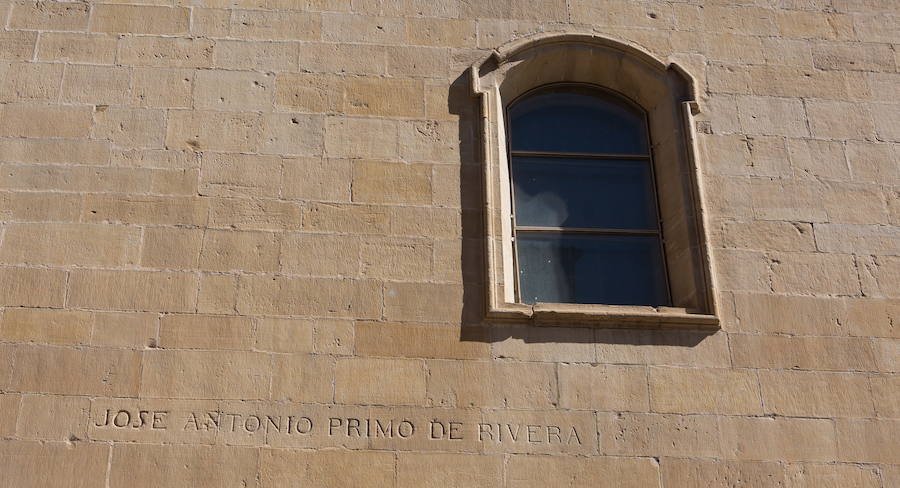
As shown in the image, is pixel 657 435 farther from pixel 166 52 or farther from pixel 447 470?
pixel 166 52

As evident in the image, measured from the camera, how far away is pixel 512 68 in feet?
30.9

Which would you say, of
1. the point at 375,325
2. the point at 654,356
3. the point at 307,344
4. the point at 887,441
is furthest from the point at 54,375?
the point at 887,441

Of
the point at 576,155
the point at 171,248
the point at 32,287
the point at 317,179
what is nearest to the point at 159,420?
the point at 171,248

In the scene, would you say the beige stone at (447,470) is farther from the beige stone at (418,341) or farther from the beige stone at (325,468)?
the beige stone at (418,341)

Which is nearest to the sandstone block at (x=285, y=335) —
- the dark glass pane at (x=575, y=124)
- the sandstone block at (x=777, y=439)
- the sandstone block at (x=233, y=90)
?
the sandstone block at (x=233, y=90)

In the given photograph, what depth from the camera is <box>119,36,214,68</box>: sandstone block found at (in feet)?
30.2

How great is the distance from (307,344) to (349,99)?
235 cm

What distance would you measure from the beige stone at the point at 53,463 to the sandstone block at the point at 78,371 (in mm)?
418

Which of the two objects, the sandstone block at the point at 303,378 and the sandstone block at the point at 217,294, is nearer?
the sandstone block at the point at 303,378

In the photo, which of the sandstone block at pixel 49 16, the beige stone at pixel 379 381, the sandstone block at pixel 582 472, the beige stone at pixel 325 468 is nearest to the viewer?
the beige stone at pixel 325 468

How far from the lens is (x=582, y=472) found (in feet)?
24.9

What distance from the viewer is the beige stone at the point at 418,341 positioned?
7.97 meters

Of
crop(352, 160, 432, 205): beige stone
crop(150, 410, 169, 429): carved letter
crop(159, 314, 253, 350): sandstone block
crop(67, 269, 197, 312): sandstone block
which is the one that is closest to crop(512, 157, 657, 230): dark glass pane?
crop(352, 160, 432, 205): beige stone

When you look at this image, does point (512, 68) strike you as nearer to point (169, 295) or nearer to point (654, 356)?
point (654, 356)
